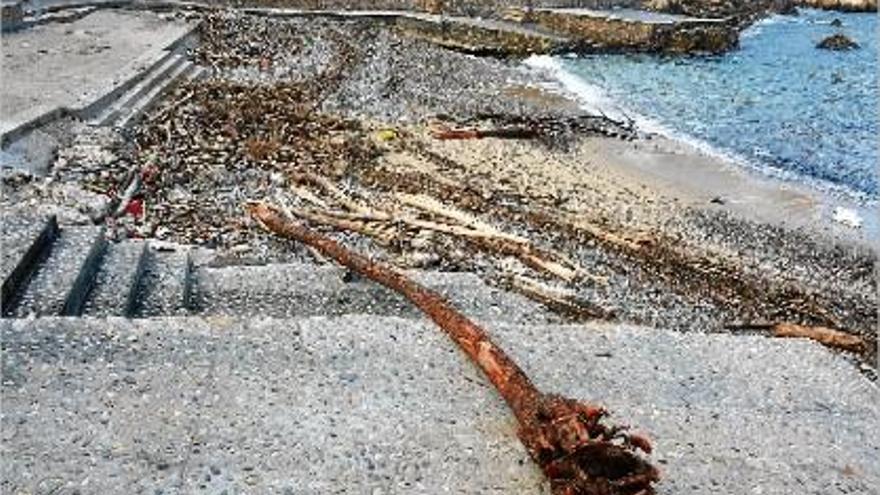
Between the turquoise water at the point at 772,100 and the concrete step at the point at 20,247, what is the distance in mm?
16291

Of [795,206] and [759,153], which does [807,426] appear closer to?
[795,206]

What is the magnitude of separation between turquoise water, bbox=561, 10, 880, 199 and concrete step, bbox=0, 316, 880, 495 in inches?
543

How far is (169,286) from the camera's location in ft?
25.8

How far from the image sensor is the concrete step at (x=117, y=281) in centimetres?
709

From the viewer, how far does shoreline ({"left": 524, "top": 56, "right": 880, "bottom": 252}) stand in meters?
16.0

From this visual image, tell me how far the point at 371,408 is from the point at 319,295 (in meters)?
2.72

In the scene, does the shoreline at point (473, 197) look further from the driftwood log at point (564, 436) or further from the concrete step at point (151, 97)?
the driftwood log at point (564, 436)

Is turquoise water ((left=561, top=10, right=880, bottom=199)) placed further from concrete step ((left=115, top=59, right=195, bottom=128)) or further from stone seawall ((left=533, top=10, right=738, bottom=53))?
concrete step ((left=115, top=59, right=195, bottom=128))

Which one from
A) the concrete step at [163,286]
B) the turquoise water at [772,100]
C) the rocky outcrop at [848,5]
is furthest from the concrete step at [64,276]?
the rocky outcrop at [848,5]

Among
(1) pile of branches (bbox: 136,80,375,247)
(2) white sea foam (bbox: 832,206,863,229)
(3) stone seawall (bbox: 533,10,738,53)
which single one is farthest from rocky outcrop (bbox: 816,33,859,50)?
(1) pile of branches (bbox: 136,80,375,247)

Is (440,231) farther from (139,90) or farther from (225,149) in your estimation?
(139,90)

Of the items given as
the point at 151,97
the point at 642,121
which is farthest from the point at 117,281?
the point at 642,121

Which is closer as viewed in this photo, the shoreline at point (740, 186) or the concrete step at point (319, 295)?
the concrete step at point (319, 295)

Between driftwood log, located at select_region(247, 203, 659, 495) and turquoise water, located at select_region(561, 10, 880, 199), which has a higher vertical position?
driftwood log, located at select_region(247, 203, 659, 495)
